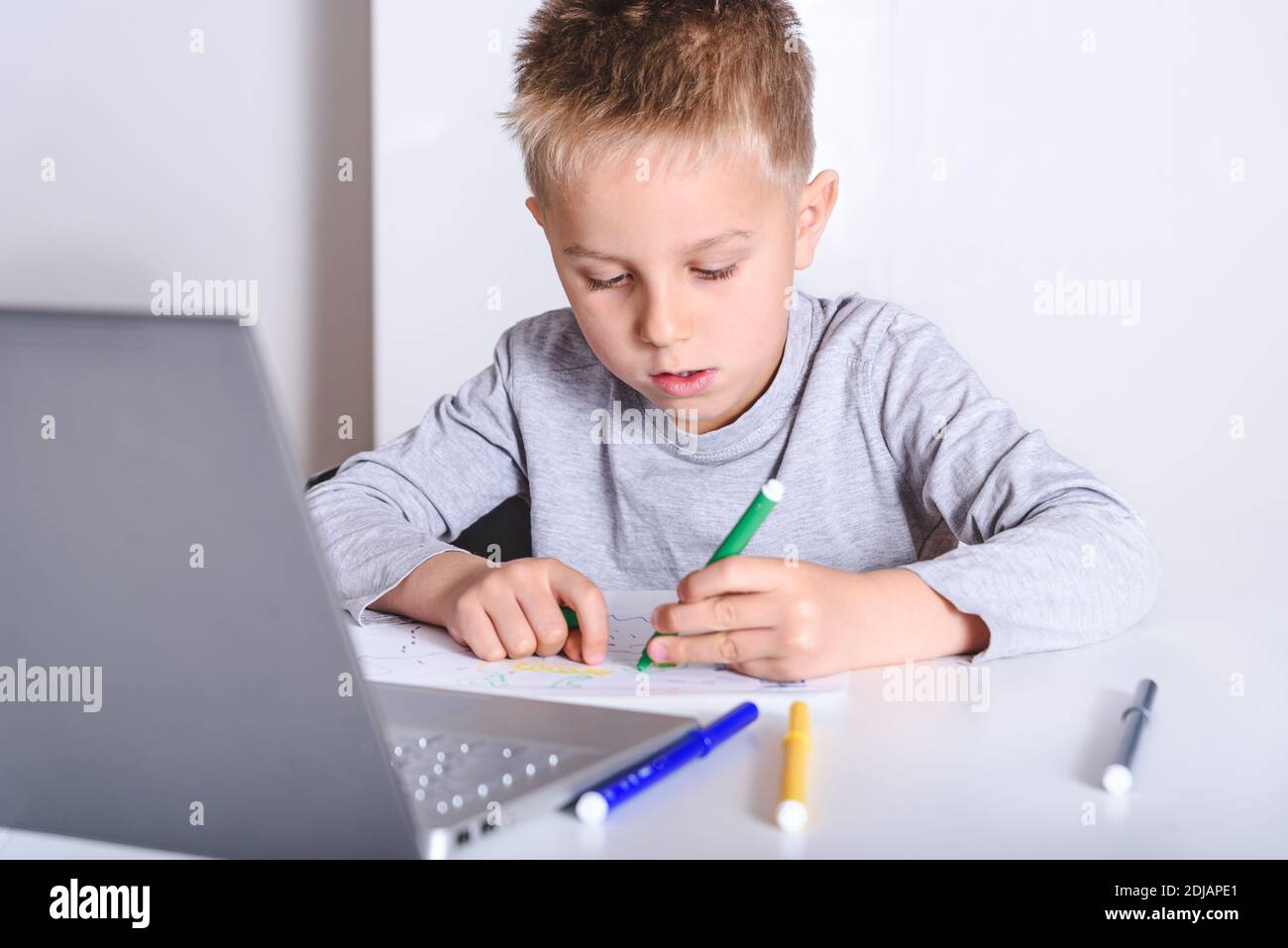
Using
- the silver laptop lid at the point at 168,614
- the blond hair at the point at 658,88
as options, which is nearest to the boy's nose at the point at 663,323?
the blond hair at the point at 658,88

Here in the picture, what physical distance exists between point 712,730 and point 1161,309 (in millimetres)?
1901

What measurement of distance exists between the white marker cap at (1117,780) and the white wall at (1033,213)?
168cm

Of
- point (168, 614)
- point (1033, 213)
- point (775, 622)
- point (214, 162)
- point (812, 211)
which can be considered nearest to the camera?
point (168, 614)

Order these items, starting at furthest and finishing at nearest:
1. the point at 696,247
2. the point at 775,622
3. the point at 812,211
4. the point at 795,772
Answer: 1. the point at 812,211
2. the point at 696,247
3. the point at 775,622
4. the point at 795,772

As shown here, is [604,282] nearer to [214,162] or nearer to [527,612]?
[527,612]

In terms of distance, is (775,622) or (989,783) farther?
(775,622)

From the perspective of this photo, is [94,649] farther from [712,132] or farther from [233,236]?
[233,236]

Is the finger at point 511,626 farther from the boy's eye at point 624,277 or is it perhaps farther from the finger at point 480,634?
the boy's eye at point 624,277

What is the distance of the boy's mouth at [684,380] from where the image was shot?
1.09 metres

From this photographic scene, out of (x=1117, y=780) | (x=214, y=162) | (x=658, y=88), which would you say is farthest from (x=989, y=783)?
(x=214, y=162)

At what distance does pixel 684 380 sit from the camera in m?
1.09

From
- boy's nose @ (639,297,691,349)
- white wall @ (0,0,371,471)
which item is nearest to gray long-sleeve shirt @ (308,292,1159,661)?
boy's nose @ (639,297,691,349)

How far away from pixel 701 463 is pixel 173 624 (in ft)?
2.83
